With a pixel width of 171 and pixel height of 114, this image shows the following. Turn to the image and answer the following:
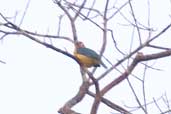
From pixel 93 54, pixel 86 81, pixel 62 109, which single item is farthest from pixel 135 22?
pixel 93 54

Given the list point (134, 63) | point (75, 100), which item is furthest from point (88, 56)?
point (134, 63)

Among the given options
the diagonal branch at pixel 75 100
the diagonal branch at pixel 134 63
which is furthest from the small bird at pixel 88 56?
the diagonal branch at pixel 134 63

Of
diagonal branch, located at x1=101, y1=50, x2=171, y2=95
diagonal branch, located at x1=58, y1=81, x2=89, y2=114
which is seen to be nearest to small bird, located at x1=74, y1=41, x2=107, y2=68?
diagonal branch, located at x1=58, y1=81, x2=89, y2=114

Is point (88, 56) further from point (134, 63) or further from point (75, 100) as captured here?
point (134, 63)

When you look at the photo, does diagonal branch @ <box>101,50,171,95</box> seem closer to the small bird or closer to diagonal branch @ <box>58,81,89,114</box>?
diagonal branch @ <box>58,81,89,114</box>

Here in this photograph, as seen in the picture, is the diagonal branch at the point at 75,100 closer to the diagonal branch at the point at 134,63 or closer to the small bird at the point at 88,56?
the diagonal branch at the point at 134,63

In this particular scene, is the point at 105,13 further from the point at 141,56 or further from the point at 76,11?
the point at 141,56

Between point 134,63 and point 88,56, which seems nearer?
point 134,63

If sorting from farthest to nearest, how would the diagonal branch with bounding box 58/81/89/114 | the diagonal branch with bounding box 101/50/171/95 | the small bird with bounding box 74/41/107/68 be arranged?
1. the small bird with bounding box 74/41/107/68
2. the diagonal branch with bounding box 58/81/89/114
3. the diagonal branch with bounding box 101/50/171/95

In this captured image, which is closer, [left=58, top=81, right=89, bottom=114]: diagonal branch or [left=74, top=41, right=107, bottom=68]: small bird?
[left=58, top=81, right=89, bottom=114]: diagonal branch

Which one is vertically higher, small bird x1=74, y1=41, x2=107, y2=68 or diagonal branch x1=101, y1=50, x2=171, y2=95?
small bird x1=74, y1=41, x2=107, y2=68

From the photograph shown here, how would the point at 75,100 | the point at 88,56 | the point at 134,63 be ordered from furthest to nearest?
the point at 88,56 → the point at 75,100 → the point at 134,63

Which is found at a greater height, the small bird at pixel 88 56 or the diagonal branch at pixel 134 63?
the small bird at pixel 88 56

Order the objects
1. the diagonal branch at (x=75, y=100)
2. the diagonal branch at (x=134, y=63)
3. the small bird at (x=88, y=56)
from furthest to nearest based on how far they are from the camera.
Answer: the small bird at (x=88, y=56) < the diagonal branch at (x=75, y=100) < the diagonal branch at (x=134, y=63)
